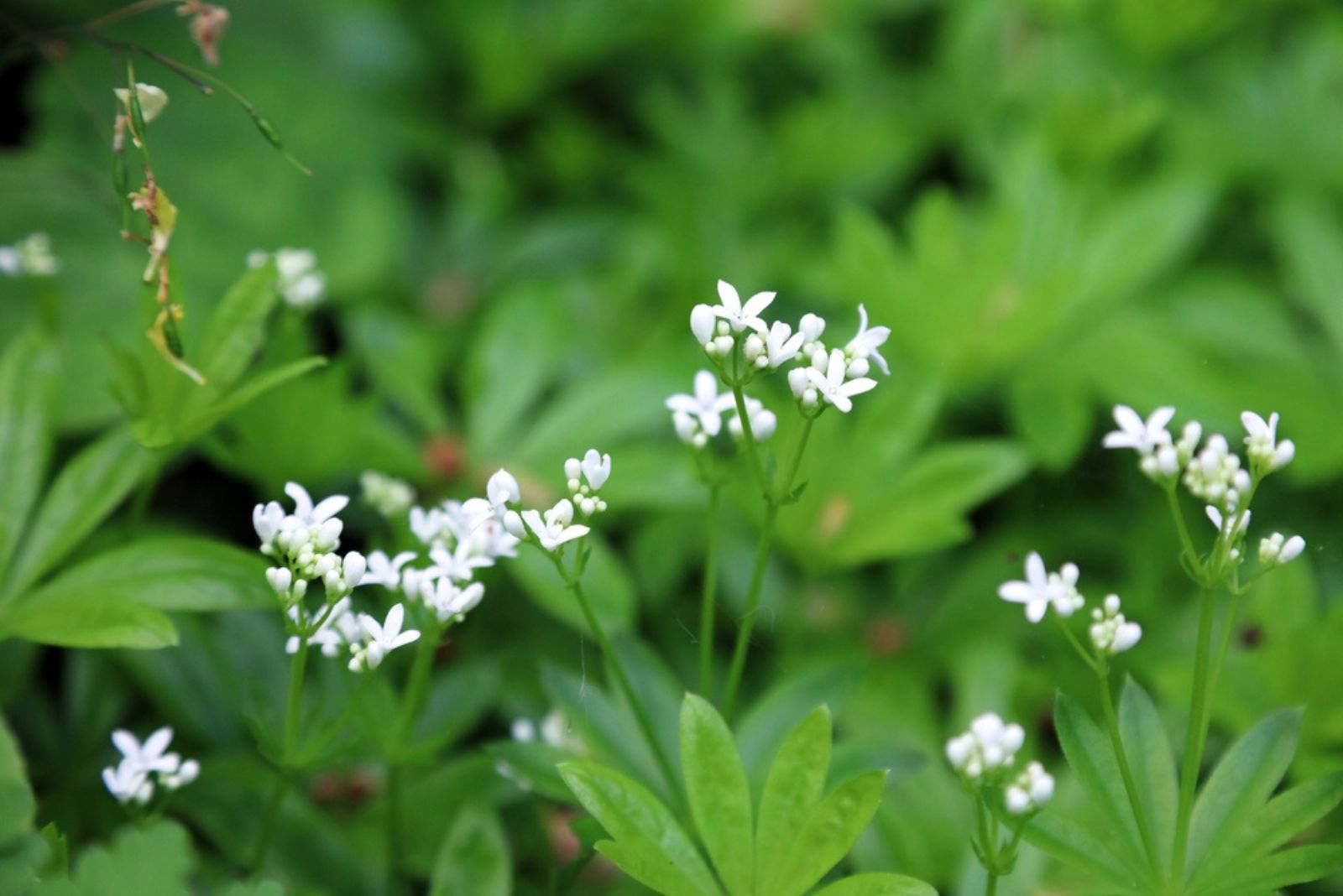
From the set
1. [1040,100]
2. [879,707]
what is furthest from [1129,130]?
[879,707]

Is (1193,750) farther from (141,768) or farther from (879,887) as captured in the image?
(141,768)

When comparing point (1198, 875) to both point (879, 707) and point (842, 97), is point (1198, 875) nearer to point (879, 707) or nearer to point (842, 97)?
point (879, 707)

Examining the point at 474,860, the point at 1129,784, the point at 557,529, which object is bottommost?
the point at 474,860

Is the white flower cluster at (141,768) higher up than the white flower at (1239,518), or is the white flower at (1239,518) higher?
the white flower at (1239,518)

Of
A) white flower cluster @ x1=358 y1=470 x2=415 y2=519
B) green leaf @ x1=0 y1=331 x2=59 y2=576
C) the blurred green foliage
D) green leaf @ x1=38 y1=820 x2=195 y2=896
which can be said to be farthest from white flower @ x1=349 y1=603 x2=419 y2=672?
green leaf @ x1=0 y1=331 x2=59 y2=576

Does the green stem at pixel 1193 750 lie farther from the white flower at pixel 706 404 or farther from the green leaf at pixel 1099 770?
the white flower at pixel 706 404

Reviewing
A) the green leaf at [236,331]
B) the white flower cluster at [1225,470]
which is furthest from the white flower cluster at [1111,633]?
the green leaf at [236,331]

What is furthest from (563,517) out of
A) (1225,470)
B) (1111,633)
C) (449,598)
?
(1225,470)
